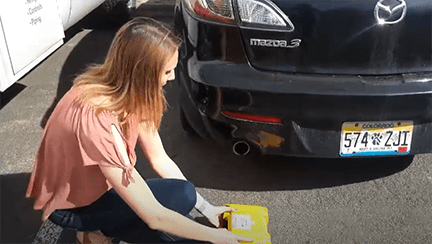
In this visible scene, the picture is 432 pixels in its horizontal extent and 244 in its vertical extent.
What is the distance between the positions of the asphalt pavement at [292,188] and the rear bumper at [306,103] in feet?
1.17

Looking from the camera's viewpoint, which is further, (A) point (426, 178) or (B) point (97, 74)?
(A) point (426, 178)

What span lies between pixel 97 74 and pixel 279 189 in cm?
139

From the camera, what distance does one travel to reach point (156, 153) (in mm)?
2506

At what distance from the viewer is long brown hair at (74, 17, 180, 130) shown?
1973 mm

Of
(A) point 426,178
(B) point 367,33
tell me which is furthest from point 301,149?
(A) point 426,178

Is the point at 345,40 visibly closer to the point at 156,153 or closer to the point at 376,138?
the point at 376,138

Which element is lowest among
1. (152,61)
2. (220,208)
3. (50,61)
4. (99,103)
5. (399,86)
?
(50,61)

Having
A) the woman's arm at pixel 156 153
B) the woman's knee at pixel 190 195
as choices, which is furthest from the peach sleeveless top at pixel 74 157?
the woman's knee at pixel 190 195

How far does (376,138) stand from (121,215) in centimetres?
130

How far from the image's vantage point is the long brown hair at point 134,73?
1.97 m

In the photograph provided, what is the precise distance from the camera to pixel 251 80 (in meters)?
2.61

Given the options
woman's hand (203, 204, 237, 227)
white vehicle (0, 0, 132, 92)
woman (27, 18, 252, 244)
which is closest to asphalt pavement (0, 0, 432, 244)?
woman's hand (203, 204, 237, 227)

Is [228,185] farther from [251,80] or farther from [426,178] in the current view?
[426,178]

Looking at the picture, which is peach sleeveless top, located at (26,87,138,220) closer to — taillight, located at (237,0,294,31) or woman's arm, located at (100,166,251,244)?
woman's arm, located at (100,166,251,244)
